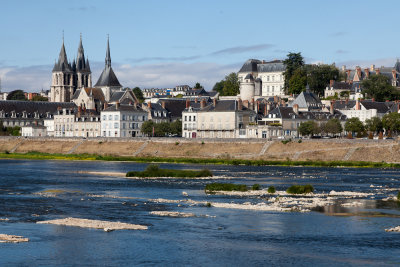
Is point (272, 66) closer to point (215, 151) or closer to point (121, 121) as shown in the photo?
point (121, 121)

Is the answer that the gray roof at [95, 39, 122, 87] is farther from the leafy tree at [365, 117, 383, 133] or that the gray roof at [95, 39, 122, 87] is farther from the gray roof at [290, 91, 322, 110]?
the leafy tree at [365, 117, 383, 133]

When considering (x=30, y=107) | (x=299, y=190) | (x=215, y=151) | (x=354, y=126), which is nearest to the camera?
(x=299, y=190)

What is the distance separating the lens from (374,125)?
416 ft

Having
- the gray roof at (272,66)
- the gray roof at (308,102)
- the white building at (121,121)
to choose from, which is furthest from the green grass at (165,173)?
the gray roof at (272,66)

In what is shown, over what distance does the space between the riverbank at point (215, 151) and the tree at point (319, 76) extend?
57772mm

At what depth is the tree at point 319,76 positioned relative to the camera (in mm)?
168500

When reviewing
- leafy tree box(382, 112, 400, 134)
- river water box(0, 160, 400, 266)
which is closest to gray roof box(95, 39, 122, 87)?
leafy tree box(382, 112, 400, 134)

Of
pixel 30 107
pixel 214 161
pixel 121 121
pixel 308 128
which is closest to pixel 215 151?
pixel 214 161

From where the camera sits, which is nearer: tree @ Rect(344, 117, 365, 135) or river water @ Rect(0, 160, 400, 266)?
river water @ Rect(0, 160, 400, 266)

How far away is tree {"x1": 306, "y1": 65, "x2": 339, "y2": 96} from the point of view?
16850cm

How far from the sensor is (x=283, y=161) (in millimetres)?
102312

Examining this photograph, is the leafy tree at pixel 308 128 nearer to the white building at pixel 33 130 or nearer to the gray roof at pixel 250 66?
the white building at pixel 33 130

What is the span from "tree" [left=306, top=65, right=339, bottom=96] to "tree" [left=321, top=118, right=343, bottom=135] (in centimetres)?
4022

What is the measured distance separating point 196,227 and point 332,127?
8798 centimetres
